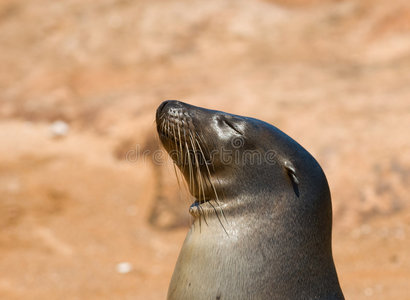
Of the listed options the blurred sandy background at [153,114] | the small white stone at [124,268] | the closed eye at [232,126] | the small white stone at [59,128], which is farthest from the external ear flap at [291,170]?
the small white stone at [59,128]

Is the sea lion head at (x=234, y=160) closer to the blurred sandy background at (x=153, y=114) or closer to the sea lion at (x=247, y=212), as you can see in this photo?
the sea lion at (x=247, y=212)

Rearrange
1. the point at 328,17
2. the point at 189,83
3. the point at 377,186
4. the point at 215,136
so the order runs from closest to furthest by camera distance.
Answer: the point at 215,136, the point at 377,186, the point at 189,83, the point at 328,17

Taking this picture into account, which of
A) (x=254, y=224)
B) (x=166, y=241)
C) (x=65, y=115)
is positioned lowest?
(x=254, y=224)

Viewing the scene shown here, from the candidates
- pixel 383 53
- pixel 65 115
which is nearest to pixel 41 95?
pixel 65 115

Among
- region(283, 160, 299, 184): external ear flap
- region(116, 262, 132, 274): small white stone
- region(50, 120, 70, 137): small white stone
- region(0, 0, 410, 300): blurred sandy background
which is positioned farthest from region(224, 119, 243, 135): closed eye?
region(50, 120, 70, 137): small white stone

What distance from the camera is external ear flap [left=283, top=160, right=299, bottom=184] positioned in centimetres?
277

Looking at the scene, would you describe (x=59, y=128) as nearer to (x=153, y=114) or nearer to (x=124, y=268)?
(x=153, y=114)

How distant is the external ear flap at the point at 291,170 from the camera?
2766mm

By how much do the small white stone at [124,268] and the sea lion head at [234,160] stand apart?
378cm

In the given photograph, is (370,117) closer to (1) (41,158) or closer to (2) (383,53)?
(2) (383,53)

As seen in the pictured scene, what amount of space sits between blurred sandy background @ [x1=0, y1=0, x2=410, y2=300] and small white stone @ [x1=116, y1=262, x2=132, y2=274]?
22mm

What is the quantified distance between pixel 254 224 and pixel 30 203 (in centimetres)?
594

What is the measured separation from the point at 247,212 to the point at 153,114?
21.6 feet

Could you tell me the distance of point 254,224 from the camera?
2721 millimetres
